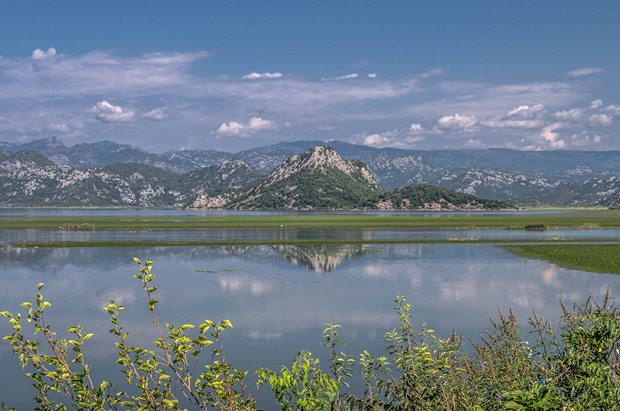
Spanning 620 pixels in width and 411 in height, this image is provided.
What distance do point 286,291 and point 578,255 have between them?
48.0 metres

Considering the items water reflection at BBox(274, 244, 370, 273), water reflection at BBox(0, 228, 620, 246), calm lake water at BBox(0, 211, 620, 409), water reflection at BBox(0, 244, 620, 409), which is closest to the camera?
calm lake water at BBox(0, 211, 620, 409)

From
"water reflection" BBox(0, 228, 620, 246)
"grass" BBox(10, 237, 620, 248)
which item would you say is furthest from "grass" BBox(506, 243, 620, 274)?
"water reflection" BBox(0, 228, 620, 246)

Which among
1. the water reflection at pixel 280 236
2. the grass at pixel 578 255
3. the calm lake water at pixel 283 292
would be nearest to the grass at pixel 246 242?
the water reflection at pixel 280 236

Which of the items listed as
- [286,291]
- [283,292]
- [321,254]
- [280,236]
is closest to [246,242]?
[280,236]

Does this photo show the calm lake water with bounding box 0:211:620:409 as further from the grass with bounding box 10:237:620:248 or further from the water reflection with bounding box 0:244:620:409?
the grass with bounding box 10:237:620:248

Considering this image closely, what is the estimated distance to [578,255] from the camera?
79.5 meters

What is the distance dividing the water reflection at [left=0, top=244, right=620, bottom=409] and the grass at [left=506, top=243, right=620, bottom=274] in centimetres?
369

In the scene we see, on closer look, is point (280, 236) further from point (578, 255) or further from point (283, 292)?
point (283, 292)

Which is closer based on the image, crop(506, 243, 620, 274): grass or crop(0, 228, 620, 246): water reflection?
crop(506, 243, 620, 274): grass

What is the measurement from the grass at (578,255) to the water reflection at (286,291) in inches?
145

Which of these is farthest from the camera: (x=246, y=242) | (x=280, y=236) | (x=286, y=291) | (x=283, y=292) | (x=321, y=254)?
(x=280, y=236)

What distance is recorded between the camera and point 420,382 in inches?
559

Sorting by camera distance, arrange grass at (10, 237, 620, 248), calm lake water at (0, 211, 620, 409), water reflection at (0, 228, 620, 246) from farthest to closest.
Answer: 1. water reflection at (0, 228, 620, 246)
2. grass at (10, 237, 620, 248)
3. calm lake water at (0, 211, 620, 409)

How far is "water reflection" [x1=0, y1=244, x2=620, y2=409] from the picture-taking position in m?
33.0
